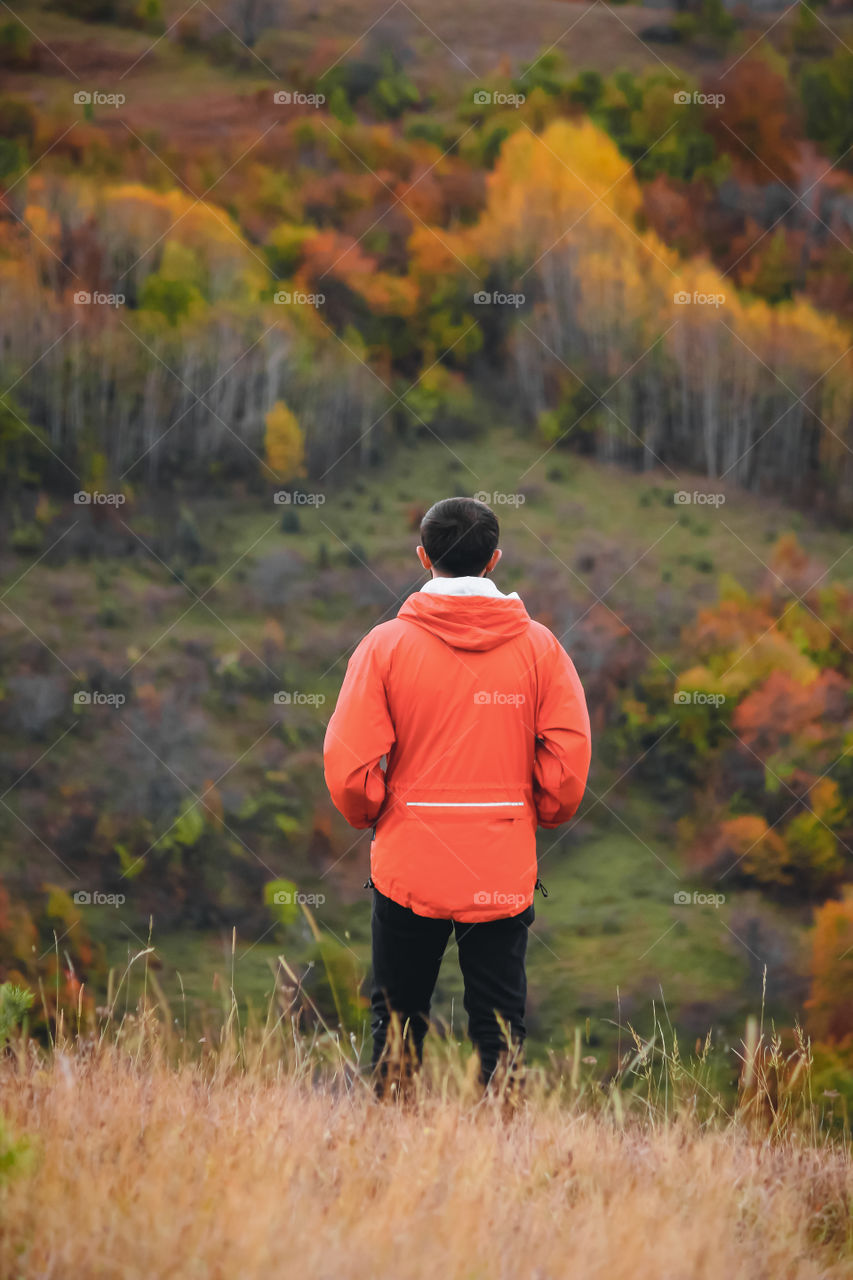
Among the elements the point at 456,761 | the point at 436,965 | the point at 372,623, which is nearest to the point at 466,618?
the point at 456,761

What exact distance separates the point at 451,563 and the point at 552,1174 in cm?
134

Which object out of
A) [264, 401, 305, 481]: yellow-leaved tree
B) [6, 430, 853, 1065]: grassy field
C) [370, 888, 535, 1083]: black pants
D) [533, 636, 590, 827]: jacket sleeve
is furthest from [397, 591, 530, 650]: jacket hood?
[264, 401, 305, 481]: yellow-leaved tree

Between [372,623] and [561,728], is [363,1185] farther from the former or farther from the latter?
[372,623]

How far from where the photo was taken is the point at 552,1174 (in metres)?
2.26

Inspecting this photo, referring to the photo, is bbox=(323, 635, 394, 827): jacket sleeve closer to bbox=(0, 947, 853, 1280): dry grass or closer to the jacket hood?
the jacket hood

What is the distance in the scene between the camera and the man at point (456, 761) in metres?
2.54

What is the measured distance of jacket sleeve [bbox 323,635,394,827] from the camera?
2529mm

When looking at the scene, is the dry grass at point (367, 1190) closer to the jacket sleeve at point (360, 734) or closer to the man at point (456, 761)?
the man at point (456, 761)

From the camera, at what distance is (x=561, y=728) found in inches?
102

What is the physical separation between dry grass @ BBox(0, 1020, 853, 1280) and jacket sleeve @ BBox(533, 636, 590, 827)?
0.70 m

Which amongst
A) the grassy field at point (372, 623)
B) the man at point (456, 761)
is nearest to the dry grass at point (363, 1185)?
the man at point (456, 761)

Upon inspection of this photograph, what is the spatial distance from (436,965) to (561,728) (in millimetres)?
656

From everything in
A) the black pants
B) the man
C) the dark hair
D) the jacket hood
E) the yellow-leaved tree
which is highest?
the yellow-leaved tree

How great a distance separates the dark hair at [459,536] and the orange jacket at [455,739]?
52 millimetres
